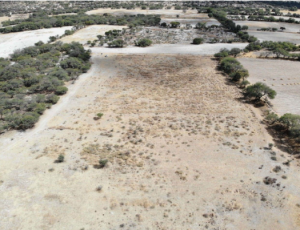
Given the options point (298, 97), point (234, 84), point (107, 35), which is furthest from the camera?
point (107, 35)

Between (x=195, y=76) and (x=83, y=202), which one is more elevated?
(x=195, y=76)

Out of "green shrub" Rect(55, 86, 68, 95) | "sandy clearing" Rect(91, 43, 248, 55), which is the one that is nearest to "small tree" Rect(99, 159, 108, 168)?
"green shrub" Rect(55, 86, 68, 95)

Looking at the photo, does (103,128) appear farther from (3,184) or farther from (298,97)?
(298,97)

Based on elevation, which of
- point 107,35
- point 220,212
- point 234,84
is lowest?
point 220,212

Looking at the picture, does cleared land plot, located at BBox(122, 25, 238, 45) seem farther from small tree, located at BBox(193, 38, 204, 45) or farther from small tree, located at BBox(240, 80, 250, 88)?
small tree, located at BBox(240, 80, 250, 88)

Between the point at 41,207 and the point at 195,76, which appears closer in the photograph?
the point at 41,207

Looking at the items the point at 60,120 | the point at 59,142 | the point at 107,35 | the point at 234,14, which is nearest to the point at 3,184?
the point at 59,142
